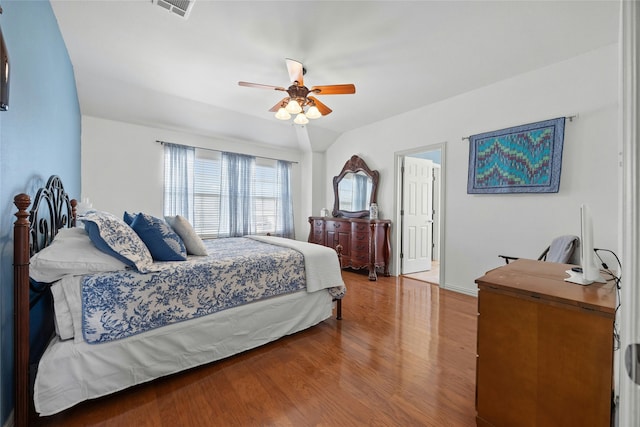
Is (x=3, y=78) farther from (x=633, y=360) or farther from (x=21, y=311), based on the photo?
(x=633, y=360)

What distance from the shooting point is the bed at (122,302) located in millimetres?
1363

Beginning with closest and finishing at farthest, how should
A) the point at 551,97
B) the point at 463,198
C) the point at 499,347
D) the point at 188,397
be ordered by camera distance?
1. the point at 499,347
2. the point at 188,397
3. the point at 551,97
4. the point at 463,198

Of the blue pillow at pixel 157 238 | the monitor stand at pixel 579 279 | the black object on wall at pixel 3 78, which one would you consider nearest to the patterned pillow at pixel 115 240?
the blue pillow at pixel 157 238

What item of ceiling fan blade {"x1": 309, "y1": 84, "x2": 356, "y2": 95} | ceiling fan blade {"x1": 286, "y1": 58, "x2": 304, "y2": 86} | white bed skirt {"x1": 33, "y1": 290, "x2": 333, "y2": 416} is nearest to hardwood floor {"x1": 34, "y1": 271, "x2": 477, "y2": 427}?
white bed skirt {"x1": 33, "y1": 290, "x2": 333, "y2": 416}

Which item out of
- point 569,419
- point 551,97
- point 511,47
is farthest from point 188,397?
point 551,97

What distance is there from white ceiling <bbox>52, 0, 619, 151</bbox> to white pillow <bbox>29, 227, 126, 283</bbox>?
1.82 m

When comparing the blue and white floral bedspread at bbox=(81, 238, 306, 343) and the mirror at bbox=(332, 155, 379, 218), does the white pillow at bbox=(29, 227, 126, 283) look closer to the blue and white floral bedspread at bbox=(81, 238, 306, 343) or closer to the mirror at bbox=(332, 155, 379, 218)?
the blue and white floral bedspread at bbox=(81, 238, 306, 343)

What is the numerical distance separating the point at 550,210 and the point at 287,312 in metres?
2.88

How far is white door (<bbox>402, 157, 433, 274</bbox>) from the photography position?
14.6 ft

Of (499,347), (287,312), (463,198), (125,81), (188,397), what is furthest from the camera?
(463,198)

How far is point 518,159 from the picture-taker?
116 inches

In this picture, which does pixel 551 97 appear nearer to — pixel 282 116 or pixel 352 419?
pixel 282 116

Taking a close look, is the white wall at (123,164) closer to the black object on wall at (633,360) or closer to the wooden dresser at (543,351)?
the wooden dresser at (543,351)

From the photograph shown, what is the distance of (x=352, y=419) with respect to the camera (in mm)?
1438
